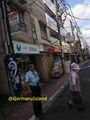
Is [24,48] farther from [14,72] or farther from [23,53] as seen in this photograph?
[14,72]

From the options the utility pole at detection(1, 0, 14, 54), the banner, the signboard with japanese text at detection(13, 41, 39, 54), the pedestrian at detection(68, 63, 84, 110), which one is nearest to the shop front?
the signboard with japanese text at detection(13, 41, 39, 54)

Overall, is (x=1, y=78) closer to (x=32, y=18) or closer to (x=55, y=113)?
(x=55, y=113)

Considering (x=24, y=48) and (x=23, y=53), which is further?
(x=24, y=48)

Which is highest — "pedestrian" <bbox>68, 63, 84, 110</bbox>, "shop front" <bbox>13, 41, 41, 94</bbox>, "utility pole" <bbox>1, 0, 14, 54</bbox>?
"utility pole" <bbox>1, 0, 14, 54</bbox>

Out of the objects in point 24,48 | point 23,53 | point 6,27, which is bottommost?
point 23,53

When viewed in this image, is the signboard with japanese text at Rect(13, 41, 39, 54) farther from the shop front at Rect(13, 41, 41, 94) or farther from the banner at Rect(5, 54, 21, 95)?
the banner at Rect(5, 54, 21, 95)

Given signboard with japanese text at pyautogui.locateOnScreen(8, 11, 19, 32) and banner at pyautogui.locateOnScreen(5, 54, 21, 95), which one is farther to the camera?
signboard with japanese text at pyautogui.locateOnScreen(8, 11, 19, 32)

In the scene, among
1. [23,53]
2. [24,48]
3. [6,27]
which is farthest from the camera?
[24,48]

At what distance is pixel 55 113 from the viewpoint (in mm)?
13023

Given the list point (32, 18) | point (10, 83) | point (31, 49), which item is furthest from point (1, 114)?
point (32, 18)

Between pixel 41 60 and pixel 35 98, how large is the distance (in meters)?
17.1

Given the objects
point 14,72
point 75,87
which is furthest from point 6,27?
point 75,87

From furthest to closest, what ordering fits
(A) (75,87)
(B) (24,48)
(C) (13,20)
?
1. (B) (24,48)
2. (C) (13,20)
3. (A) (75,87)

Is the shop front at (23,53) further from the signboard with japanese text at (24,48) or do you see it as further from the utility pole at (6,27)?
the utility pole at (6,27)
